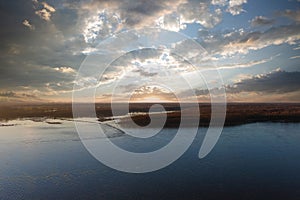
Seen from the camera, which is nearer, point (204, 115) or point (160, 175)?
point (160, 175)

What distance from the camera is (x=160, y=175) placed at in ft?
59.2

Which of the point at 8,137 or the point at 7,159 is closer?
the point at 7,159

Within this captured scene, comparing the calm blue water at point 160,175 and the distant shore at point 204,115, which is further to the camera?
the distant shore at point 204,115

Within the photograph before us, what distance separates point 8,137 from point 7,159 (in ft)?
42.9

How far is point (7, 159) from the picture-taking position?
2256cm

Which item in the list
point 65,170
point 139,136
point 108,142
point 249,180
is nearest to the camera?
point 249,180

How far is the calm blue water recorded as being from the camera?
14.8 metres

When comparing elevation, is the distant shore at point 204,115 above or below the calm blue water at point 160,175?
above

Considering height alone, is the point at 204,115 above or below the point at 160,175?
above

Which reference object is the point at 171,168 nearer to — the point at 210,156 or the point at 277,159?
the point at 210,156

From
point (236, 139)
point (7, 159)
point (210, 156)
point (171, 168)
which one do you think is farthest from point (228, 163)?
point (7, 159)

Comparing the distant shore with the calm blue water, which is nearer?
the calm blue water

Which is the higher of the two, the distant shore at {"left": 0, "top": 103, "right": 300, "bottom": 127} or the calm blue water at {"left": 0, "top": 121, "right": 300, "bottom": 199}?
the distant shore at {"left": 0, "top": 103, "right": 300, "bottom": 127}

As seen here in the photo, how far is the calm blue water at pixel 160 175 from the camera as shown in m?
14.8
